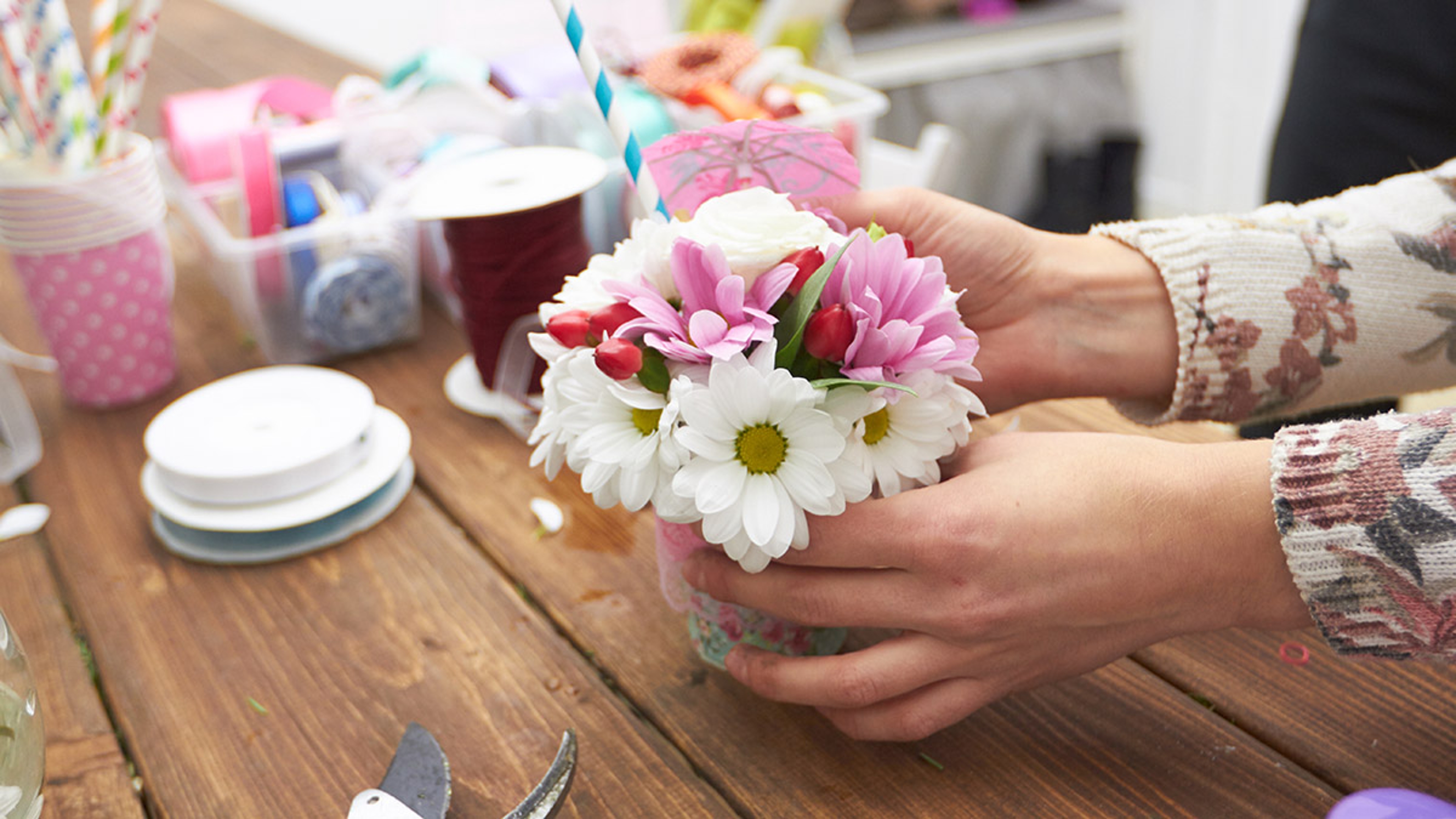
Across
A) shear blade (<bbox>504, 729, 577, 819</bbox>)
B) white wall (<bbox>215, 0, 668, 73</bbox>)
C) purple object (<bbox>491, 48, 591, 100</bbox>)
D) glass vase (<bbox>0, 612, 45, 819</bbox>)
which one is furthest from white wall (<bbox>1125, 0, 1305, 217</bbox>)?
glass vase (<bbox>0, 612, 45, 819</bbox>)

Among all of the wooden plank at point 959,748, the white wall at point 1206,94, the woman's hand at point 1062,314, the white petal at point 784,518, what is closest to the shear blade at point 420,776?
the wooden plank at point 959,748

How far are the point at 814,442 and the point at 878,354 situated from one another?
49mm

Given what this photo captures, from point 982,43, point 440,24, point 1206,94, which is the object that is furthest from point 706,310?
point 1206,94

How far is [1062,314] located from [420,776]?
→ 52cm

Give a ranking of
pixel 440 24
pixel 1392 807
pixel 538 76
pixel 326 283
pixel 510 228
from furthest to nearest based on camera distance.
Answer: pixel 440 24
pixel 538 76
pixel 326 283
pixel 510 228
pixel 1392 807

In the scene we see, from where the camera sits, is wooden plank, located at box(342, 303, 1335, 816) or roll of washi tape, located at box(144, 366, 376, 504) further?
roll of washi tape, located at box(144, 366, 376, 504)

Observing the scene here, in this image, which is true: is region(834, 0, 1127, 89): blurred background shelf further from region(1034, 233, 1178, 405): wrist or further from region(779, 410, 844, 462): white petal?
region(779, 410, 844, 462): white petal

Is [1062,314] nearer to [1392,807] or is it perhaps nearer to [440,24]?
[1392,807]

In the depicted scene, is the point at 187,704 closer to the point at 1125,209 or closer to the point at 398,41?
the point at 1125,209

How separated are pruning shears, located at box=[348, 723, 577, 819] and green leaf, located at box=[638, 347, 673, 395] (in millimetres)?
179

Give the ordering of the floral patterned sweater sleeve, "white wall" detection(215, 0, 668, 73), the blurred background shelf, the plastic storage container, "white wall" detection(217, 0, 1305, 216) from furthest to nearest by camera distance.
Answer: the blurred background shelf
"white wall" detection(217, 0, 1305, 216)
"white wall" detection(215, 0, 668, 73)
the plastic storage container
the floral patterned sweater sleeve

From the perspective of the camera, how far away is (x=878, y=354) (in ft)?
1.55

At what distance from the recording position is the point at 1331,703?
0.55m

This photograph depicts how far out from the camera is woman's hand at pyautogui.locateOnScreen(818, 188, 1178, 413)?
748mm
